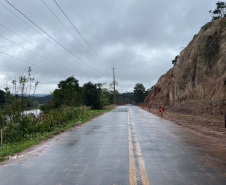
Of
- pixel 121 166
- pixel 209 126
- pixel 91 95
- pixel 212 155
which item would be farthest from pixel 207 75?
pixel 121 166

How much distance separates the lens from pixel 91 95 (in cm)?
3916

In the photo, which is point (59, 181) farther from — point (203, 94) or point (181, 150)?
point (203, 94)

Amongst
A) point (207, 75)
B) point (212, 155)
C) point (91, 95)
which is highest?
point (207, 75)

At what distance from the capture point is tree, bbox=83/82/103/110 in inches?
1512

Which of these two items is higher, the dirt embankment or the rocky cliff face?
the rocky cliff face

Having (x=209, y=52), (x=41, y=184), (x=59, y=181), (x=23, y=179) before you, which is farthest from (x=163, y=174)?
(x=209, y=52)

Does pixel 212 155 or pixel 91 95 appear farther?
pixel 91 95

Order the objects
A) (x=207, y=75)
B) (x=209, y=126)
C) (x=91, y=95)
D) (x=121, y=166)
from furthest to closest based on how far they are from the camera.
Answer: (x=91, y=95), (x=207, y=75), (x=209, y=126), (x=121, y=166)

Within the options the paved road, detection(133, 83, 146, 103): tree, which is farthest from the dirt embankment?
detection(133, 83, 146, 103): tree

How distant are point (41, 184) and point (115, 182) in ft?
5.31

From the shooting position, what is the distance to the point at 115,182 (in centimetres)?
441

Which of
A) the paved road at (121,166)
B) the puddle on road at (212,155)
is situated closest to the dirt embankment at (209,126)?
the puddle on road at (212,155)

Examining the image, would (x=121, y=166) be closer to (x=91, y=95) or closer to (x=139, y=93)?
(x=91, y=95)

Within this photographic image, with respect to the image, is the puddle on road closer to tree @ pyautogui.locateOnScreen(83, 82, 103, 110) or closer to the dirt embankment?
the dirt embankment
